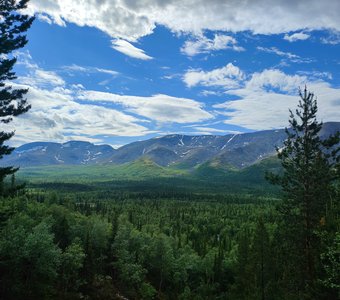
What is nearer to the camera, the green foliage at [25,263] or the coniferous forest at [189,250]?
the coniferous forest at [189,250]

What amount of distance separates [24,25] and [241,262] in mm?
55965

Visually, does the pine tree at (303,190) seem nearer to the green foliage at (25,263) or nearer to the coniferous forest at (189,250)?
the coniferous forest at (189,250)

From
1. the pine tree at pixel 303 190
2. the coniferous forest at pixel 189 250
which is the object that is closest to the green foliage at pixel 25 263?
the coniferous forest at pixel 189 250

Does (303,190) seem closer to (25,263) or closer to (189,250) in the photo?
(25,263)

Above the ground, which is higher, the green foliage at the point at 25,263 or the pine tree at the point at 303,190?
the pine tree at the point at 303,190

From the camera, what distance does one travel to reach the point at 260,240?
2148 inches

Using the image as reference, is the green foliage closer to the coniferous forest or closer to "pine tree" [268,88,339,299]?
the coniferous forest

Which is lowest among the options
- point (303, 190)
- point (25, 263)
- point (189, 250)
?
point (189, 250)

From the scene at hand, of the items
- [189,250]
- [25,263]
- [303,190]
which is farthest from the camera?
[189,250]

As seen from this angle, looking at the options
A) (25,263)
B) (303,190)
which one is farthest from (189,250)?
(303,190)

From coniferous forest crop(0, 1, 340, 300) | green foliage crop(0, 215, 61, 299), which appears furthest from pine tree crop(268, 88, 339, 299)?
green foliage crop(0, 215, 61, 299)

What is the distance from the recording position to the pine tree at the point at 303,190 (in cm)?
3544

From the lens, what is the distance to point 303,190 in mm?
36312

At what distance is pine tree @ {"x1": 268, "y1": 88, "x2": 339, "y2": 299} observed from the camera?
3544cm
